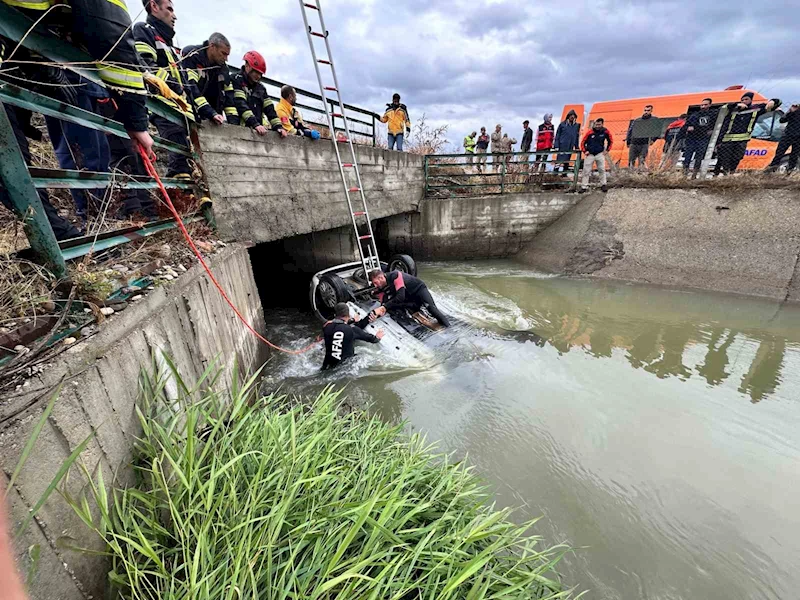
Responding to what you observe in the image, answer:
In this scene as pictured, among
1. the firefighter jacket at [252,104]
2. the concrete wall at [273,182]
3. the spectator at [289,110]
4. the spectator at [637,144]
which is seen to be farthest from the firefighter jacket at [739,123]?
the firefighter jacket at [252,104]

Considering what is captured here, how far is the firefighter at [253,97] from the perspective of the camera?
182 inches

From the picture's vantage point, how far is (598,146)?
9.37 m

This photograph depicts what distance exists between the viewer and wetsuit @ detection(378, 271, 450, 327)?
536 centimetres

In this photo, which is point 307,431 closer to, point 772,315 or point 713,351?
point 713,351

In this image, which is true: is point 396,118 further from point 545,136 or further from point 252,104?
point 252,104

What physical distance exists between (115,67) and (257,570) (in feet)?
8.48

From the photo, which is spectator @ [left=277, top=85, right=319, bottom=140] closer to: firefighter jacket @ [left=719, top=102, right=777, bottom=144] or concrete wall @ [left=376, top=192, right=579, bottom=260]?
concrete wall @ [left=376, top=192, right=579, bottom=260]

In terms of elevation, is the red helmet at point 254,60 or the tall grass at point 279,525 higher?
the red helmet at point 254,60

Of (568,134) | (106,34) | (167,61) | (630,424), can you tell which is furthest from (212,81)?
(568,134)

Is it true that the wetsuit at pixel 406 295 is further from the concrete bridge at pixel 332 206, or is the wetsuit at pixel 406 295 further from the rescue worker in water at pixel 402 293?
the concrete bridge at pixel 332 206

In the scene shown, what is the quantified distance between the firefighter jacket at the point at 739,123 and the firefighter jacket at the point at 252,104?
34.0 ft

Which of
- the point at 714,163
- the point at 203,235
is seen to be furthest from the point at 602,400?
the point at 714,163

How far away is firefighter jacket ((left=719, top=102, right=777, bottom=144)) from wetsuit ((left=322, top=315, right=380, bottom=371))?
405 inches

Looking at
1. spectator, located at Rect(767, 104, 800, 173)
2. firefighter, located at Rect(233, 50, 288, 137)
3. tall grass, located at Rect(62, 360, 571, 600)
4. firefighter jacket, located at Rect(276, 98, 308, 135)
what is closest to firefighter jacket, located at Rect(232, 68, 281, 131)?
firefighter, located at Rect(233, 50, 288, 137)
